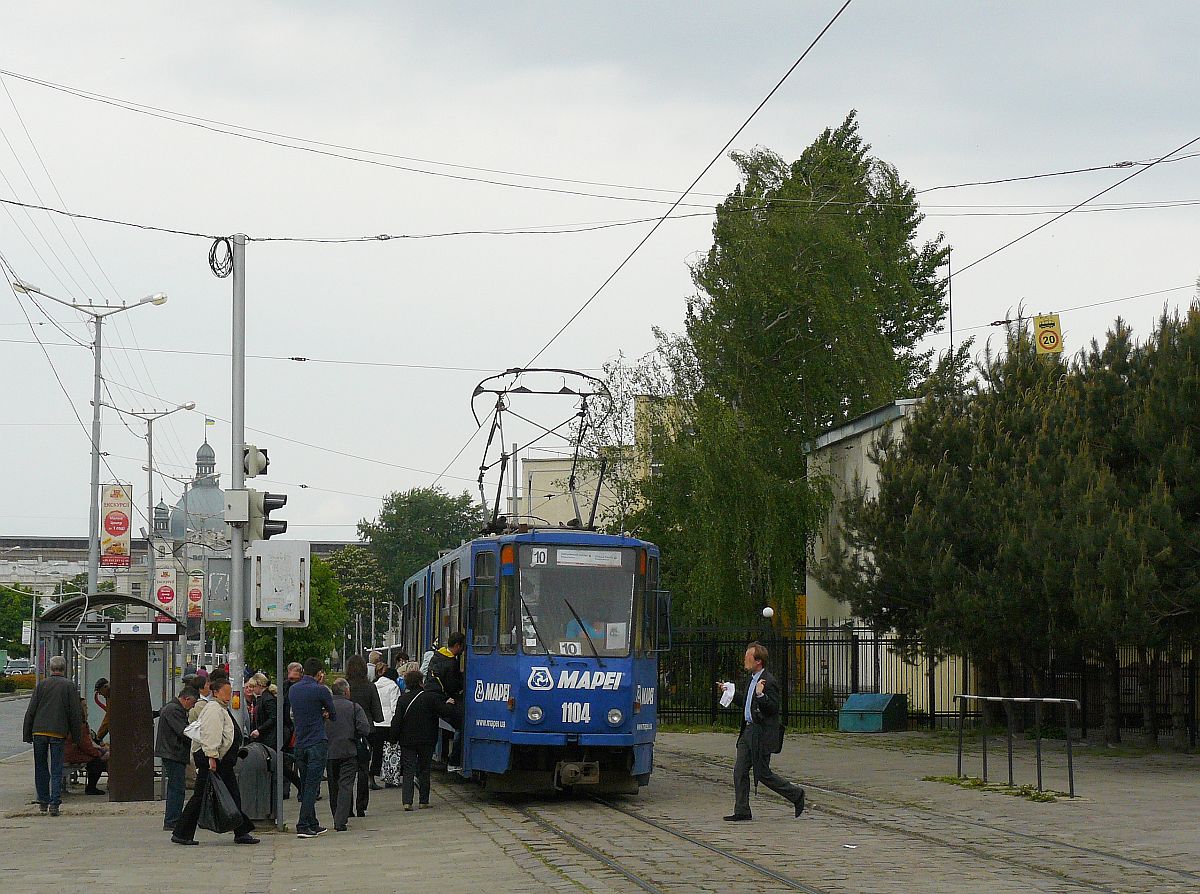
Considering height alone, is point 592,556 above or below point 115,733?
above

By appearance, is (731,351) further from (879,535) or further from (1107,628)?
(1107,628)

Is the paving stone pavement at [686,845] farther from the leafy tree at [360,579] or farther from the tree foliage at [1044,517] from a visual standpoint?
the leafy tree at [360,579]

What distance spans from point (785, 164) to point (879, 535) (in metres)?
22.2

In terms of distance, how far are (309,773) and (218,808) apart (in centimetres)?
92

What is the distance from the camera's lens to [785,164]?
47.6 meters

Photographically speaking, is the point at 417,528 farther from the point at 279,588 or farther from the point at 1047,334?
the point at 279,588

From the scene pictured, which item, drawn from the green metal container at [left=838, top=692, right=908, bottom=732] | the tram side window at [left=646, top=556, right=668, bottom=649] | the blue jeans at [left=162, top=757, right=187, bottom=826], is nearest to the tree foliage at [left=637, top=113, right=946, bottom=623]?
the green metal container at [left=838, top=692, right=908, bottom=732]

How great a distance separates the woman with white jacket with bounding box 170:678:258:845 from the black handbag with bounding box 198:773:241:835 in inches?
1.3

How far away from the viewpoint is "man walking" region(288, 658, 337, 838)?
15.4 meters

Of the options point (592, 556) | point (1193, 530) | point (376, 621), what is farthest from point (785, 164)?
point (376, 621)

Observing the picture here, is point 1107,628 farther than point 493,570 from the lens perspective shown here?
Yes

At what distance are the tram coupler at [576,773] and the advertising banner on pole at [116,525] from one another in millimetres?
31563

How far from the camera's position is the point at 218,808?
590 inches

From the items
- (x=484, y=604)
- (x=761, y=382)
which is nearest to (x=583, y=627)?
(x=484, y=604)
